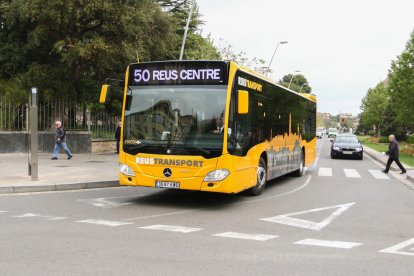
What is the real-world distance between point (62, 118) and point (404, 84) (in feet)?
67.1

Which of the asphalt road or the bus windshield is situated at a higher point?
the bus windshield

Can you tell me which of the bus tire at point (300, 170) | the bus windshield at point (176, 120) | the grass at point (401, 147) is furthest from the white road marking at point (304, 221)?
the grass at point (401, 147)

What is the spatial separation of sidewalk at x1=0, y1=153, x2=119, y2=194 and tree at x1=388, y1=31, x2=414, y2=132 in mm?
19479

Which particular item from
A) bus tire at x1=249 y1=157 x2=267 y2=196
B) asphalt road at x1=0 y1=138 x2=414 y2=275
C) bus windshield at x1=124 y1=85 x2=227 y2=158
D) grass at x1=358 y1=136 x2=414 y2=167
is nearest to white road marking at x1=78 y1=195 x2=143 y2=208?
asphalt road at x1=0 y1=138 x2=414 y2=275

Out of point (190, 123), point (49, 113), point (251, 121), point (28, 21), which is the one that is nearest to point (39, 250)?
point (190, 123)

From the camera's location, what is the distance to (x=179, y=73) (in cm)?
945

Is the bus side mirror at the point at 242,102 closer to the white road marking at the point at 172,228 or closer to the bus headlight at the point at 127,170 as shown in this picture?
the bus headlight at the point at 127,170

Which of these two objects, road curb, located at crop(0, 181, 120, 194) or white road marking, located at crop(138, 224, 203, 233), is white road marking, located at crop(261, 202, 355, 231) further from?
road curb, located at crop(0, 181, 120, 194)

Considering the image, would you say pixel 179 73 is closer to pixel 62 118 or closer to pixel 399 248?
pixel 399 248

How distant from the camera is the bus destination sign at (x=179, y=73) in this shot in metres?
9.25

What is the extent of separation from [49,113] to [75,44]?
3771 millimetres

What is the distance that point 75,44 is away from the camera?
65.0 ft

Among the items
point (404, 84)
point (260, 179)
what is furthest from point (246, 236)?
point (404, 84)

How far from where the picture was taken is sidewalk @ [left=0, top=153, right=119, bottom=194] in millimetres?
11469
